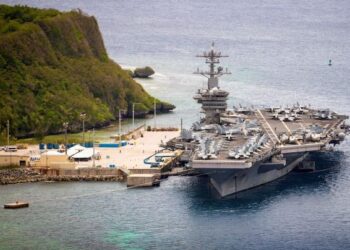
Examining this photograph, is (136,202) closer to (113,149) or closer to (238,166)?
(238,166)

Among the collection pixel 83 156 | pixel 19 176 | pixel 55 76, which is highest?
pixel 55 76

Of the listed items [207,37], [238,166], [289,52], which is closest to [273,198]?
[238,166]

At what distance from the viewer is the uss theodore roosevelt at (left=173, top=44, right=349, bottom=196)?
289 ft

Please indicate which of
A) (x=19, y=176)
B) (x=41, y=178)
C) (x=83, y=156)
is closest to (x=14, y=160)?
(x=19, y=176)

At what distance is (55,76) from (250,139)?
89.0ft

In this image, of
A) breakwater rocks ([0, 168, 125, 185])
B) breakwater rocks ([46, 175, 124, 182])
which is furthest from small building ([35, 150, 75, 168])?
breakwater rocks ([46, 175, 124, 182])

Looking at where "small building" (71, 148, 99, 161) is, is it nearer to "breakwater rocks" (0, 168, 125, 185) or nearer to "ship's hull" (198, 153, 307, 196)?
"breakwater rocks" (0, 168, 125, 185)

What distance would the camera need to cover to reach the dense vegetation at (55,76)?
4299 inches

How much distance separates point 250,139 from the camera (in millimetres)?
94250

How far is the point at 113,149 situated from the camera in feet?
331

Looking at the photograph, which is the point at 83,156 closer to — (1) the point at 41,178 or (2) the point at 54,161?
(2) the point at 54,161

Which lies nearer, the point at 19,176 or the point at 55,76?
the point at 19,176

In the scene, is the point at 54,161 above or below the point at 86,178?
above

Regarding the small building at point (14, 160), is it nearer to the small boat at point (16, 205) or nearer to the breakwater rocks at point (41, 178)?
the breakwater rocks at point (41, 178)
